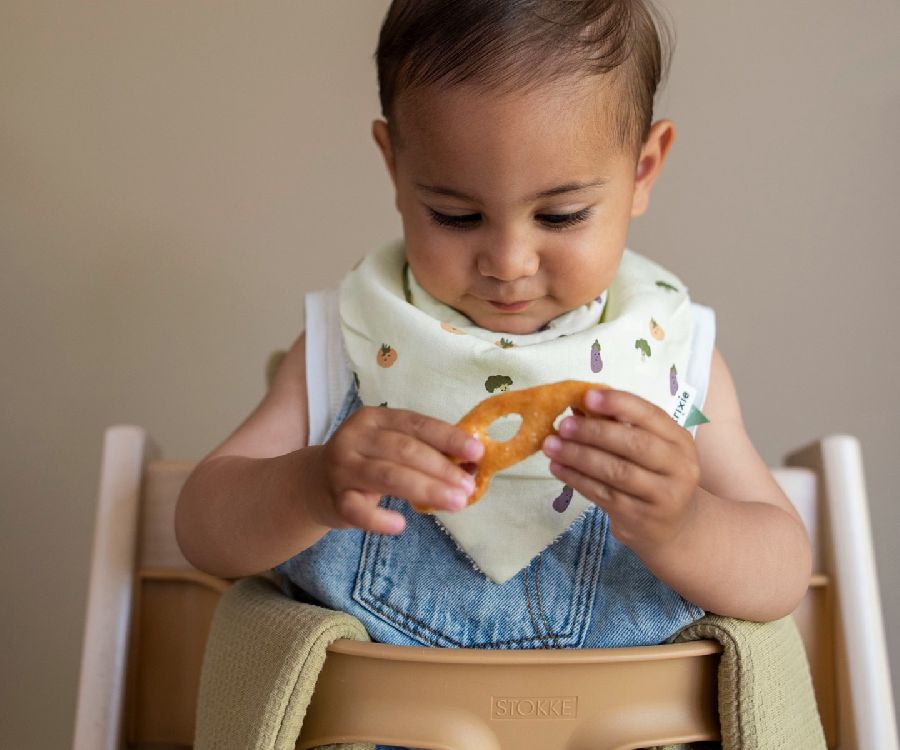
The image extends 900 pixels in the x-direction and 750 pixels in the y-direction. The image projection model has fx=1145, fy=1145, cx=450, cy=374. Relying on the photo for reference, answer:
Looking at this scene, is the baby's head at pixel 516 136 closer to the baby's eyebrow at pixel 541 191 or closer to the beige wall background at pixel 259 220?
the baby's eyebrow at pixel 541 191

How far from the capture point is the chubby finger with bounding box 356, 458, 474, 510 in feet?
1.98

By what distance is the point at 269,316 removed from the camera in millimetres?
1360

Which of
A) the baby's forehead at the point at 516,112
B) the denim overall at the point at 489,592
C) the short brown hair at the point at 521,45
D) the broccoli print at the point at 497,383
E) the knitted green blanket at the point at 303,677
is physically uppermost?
the short brown hair at the point at 521,45

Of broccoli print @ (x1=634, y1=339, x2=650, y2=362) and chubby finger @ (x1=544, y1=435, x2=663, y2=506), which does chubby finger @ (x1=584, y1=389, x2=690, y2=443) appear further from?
broccoli print @ (x1=634, y1=339, x2=650, y2=362)

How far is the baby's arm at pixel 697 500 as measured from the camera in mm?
631

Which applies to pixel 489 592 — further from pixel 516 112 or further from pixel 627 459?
pixel 516 112

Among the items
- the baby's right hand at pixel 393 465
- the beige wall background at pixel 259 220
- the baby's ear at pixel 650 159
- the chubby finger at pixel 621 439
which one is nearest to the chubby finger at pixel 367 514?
the baby's right hand at pixel 393 465

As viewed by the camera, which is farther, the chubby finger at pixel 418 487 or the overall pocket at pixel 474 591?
the overall pocket at pixel 474 591

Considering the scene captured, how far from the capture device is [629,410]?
24.8 inches

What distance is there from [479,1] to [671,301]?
0.29 metres

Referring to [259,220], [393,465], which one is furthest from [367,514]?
[259,220]

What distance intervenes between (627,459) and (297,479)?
20cm

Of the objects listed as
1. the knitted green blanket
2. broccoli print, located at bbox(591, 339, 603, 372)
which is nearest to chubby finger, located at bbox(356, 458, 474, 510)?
the knitted green blanket

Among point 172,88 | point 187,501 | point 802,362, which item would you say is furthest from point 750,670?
point 172,88
